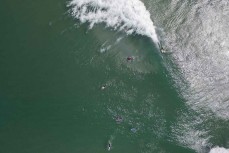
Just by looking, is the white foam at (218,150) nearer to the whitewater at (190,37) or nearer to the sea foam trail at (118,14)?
the whitewater at (190,37)

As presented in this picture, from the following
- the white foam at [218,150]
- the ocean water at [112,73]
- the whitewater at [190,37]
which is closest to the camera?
the whitewater at [190,37]

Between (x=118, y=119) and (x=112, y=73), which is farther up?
(x=112, y=73)

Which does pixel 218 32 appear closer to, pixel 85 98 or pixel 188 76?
pixel 188 76

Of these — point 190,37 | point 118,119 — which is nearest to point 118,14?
point 190,37

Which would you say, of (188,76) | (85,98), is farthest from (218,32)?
(85,98)

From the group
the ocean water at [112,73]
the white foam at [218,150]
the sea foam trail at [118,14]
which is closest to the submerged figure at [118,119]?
the ocean water at [112,73]

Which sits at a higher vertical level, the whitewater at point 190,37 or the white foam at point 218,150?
the whitewater at point 190,37

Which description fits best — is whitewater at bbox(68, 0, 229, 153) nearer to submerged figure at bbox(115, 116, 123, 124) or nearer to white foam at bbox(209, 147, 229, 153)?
white foam at bbox(209, 147, 229, 153)

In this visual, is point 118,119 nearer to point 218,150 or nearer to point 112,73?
point 112,73
